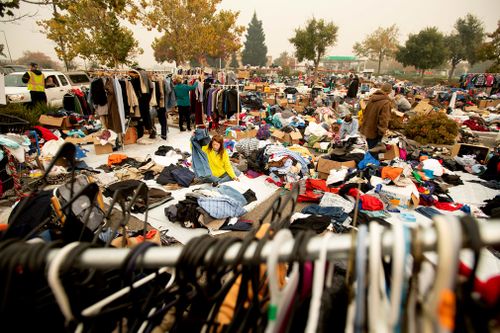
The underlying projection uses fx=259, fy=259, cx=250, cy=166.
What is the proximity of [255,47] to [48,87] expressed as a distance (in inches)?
2710

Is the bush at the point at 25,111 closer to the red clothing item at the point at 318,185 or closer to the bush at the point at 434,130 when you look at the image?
the red clothing item at the point at 318,185

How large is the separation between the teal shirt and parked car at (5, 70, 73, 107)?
5.15 m

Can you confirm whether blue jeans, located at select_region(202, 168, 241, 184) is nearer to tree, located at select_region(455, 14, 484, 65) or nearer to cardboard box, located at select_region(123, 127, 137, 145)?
cardboard box, located at select_region(123, 127, 137, 145)

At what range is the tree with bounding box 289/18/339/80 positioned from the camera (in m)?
29.8

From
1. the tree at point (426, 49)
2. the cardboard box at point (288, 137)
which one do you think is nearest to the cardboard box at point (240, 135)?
the cardboard box at point (288, 137)

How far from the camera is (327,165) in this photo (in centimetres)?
577

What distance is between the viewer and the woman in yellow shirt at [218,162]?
214 inches

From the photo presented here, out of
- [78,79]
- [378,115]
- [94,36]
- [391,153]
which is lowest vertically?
[391,153]

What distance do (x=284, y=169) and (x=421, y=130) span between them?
6.28m

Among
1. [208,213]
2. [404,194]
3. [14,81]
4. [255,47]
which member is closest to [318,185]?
[404,194]

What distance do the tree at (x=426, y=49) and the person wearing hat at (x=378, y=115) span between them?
35.8m

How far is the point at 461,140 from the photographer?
30.1ft

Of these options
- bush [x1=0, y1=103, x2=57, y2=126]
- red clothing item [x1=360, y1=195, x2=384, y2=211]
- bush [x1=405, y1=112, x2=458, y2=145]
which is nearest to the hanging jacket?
red clothing item [x1=360, y1=195, x2=384, y2=211]

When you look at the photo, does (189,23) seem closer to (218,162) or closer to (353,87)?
(353,87)
